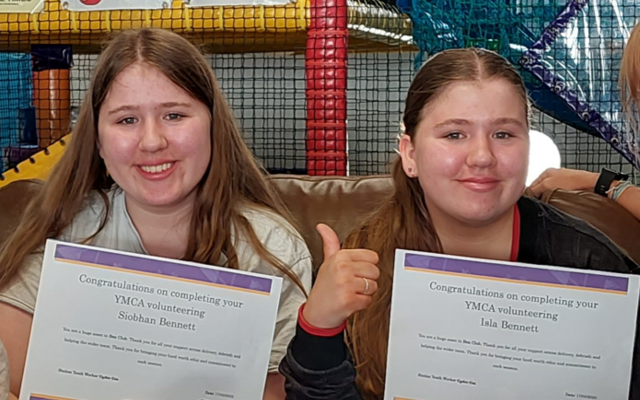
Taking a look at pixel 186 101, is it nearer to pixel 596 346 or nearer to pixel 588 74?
pixel 596 346

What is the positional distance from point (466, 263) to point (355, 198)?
54cm

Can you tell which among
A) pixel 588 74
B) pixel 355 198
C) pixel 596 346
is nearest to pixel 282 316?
pixel 355 198

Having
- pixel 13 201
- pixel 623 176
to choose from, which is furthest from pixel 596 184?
pixel 13 201

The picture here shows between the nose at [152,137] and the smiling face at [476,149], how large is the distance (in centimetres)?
43

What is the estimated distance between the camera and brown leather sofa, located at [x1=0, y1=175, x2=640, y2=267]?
56.1 inches

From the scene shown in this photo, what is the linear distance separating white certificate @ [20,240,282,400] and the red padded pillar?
0.82 metres

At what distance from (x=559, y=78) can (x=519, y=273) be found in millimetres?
958

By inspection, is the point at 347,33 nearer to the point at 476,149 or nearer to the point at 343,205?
the point at 343,205

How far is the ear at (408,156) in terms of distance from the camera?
1206mm

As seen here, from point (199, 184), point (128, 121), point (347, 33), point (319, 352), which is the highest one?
point (347, 33)

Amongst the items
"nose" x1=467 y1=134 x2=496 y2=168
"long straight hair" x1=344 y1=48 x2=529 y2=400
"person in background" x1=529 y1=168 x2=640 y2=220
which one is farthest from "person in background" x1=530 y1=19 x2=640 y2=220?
"nose" x1=467 y1=134 x2=496 y2=168

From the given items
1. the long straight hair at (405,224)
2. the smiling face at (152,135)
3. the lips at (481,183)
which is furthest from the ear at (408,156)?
the smiling face at (152,135)

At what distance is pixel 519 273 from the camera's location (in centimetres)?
99

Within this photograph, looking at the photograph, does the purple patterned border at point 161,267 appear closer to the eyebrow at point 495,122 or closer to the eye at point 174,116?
the eye at point 174,116
